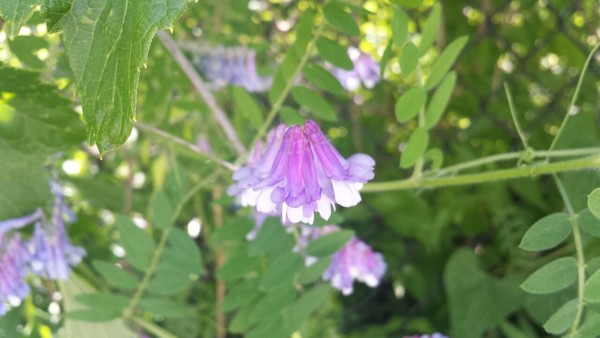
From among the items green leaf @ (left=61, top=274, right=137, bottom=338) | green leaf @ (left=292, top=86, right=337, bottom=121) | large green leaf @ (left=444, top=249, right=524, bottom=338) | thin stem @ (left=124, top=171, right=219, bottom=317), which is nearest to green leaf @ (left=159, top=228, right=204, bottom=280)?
thin stem @ (left=124, top=171, right=219, bottom=317)

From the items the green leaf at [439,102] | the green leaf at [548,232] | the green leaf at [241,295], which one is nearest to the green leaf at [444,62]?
the green leaf at [439,102]

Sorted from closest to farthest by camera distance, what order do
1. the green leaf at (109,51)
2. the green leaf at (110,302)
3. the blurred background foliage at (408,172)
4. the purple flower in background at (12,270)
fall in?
the green leaf at (109,51) → the purple flower in background at (12,270) → the green leaf at (110,302) → the blurred background foliage at (408,172)

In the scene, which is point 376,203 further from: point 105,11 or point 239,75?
point 105,11

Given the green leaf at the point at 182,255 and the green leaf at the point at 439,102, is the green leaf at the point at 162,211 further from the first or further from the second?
the green leaf at the point at 439,102

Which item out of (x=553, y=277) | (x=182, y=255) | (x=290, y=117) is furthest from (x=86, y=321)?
(x=553, y=277)

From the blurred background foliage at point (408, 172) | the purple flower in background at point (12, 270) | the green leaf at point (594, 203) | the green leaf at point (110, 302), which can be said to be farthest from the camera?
the blurred background foliage at point (408, 172)

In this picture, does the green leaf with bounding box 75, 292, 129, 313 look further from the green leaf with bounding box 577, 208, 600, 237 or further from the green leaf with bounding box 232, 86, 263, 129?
the green leaf with bounding box 577, 208, 600, 237
